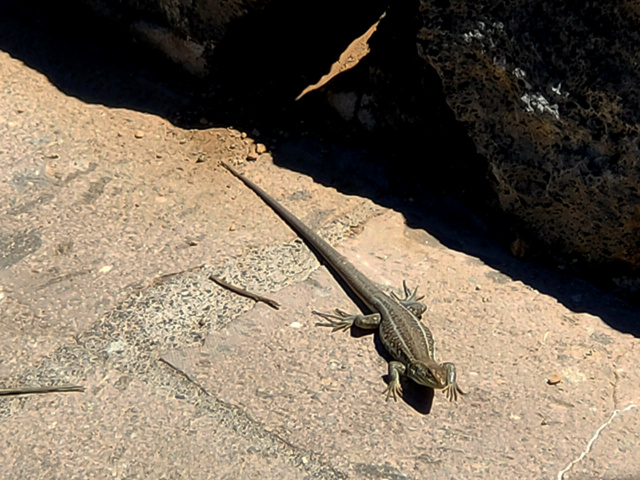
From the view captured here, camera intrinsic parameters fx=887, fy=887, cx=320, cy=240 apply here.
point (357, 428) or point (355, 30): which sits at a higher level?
point (355, 30)

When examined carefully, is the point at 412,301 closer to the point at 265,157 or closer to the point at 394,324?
the point at 394,324

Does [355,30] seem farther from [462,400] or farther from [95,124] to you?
[462,400]

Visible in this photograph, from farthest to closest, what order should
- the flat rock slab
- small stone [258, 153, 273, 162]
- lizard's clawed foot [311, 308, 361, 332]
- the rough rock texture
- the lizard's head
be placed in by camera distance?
small stone [258, 153, 273, 162] → lizard's clawed foot [311, 308, 361, 332] → the rough rock texture → the lizard's head → the flat rock slab

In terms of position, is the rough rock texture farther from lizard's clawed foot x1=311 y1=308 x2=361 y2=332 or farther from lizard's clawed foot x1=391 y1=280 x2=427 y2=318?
lizard's clawed foot x1=311 y1=308 x2=361 y2=332

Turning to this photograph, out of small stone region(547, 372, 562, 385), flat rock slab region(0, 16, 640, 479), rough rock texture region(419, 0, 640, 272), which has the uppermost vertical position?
rough rock texture region(419, 0, 640, 272)

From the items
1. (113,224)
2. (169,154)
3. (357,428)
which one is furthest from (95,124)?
(357,428)

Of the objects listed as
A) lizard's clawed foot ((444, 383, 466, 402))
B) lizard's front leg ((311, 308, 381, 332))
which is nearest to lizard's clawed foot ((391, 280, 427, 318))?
lizard's front leg ((311, 308, 381, 332))

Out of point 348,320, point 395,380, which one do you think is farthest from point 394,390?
point 348,320
